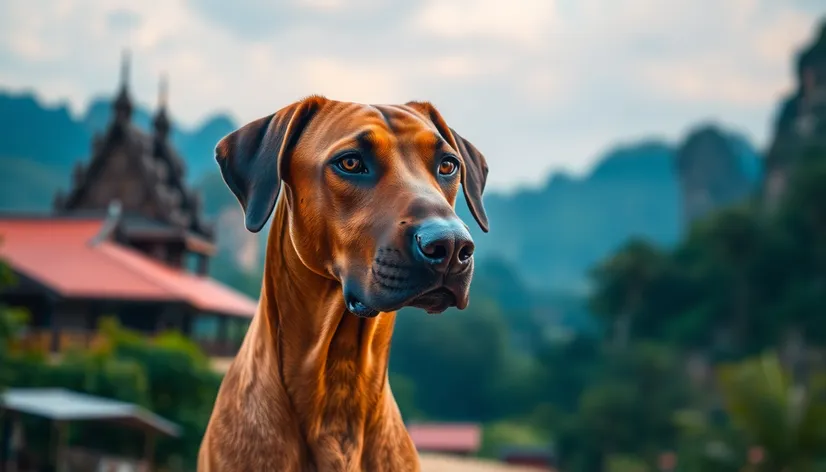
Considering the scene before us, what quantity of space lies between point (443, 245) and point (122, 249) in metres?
23.2

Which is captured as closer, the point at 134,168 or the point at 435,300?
the point at 435,300

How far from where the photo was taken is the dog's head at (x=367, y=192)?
2.11 m

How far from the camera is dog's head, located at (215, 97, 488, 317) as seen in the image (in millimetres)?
2105

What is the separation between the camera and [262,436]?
2539mm

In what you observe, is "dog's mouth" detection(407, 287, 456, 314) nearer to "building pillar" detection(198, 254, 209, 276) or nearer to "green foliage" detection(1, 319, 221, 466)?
"green foliage" detection(1, 319, 221, 466)

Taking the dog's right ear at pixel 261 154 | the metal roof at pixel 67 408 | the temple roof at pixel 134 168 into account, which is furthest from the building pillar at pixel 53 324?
the dog's right ear at pixel 261 154

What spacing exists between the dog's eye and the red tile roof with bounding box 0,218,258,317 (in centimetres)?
1917

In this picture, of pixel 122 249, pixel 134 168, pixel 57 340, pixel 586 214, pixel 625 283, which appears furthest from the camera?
pixel 586 214

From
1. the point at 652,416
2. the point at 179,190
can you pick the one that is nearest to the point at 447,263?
the point at 179,190

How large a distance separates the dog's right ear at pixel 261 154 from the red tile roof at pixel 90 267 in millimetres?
18884

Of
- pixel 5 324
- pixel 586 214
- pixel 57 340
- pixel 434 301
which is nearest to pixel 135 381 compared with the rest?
pixel 5 324

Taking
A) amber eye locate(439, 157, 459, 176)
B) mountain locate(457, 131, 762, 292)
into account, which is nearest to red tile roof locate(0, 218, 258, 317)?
amber eye locate(439, 157, 459, 176)

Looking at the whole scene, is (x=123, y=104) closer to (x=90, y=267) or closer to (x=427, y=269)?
(x=90, y=267)

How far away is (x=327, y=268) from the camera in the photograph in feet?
7.86
